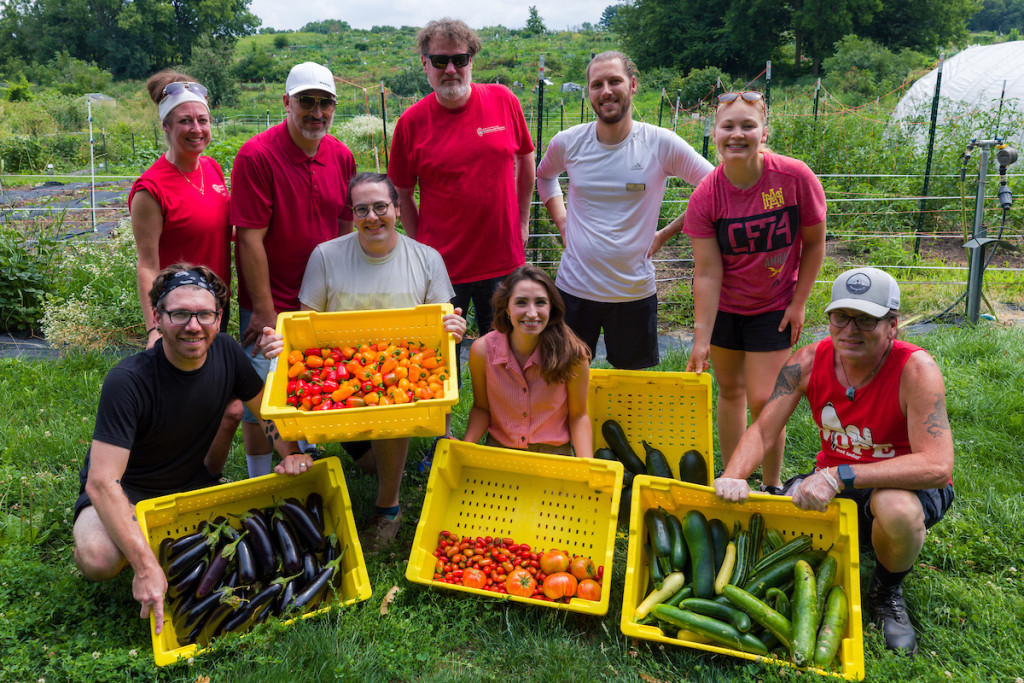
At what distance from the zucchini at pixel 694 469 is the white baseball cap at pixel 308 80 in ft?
8.55

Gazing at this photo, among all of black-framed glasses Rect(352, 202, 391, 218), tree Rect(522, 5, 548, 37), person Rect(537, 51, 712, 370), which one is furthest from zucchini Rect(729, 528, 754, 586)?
tree Rect(522, 5, 548, 37)

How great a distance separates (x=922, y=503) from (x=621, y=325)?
1.69 m

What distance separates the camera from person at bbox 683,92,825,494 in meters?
3.08

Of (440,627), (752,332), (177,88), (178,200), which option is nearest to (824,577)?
(752,332)

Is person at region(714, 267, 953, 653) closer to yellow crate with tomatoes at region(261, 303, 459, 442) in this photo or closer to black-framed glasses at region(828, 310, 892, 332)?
black-framed glasses at region(828, 310, 892, 332)

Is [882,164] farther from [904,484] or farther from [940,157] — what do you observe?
[904,484]

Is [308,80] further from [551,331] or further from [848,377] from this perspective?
[848,377]

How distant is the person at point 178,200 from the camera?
316cm

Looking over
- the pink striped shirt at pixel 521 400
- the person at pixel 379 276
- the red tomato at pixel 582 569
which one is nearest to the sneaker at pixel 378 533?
the person at pixel 379 276

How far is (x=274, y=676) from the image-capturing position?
2.48 metres

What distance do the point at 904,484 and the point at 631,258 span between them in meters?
1.68

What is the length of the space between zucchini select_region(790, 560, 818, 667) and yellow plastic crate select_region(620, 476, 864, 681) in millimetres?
55

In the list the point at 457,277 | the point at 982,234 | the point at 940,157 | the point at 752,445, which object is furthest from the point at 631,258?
the point at 940,157

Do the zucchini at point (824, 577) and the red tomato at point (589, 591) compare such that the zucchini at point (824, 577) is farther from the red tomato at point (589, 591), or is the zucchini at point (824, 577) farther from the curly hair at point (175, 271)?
the curly hair at point (175, 271)
